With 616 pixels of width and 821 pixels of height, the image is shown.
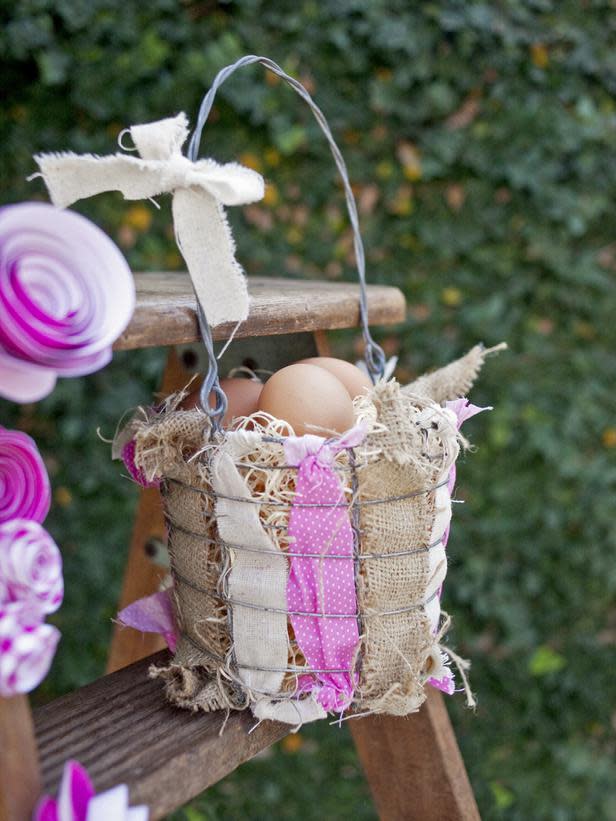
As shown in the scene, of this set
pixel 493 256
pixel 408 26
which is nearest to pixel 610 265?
pixel 493 256

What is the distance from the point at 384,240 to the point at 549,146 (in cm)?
36

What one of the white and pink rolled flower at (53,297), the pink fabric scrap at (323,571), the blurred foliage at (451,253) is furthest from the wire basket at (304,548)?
the blurred foliage at (451,253)

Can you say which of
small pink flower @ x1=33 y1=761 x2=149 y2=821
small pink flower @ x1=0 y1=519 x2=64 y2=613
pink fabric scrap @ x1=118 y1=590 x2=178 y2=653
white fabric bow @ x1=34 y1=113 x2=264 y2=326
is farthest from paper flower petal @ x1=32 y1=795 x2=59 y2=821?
white fabric bow @ x1=34 y1=113 x2=264 y2=326

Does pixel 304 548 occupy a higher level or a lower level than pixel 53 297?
lower

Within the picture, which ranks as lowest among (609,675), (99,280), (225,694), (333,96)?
(609,675)

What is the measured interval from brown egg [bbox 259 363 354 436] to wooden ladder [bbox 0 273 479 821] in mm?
47

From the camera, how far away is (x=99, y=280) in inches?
22.3

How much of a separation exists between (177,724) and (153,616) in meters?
0.17

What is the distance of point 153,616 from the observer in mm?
852

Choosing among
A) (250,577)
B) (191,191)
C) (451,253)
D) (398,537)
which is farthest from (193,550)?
(451,253)

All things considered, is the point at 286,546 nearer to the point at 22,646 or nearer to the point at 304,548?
the point at 304,548

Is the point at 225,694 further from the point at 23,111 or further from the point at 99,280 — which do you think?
the point at 23,111

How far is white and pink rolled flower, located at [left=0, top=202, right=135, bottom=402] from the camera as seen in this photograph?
533 millimetres

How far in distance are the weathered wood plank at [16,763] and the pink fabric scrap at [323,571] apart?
0.73 feet
